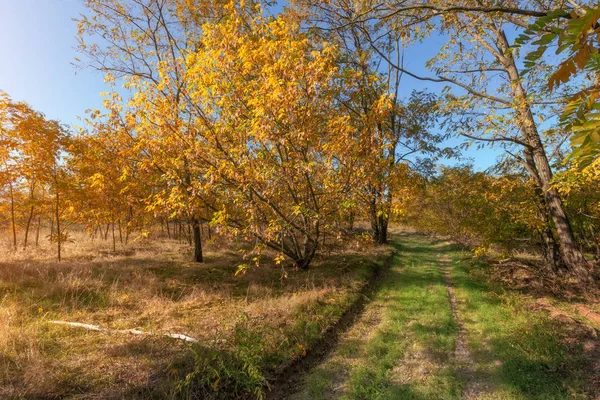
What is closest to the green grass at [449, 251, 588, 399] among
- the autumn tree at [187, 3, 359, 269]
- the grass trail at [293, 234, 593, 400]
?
the grass trail at [293, 234, 593, 400]

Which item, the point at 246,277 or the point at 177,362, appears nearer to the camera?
the point at 177,362

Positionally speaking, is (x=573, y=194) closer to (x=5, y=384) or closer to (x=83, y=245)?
(x=5, y=384)

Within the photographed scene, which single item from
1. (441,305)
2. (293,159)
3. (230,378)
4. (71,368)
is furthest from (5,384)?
(441,305)

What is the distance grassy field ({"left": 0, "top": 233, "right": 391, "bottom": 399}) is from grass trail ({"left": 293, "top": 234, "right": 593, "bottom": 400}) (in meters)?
0.82

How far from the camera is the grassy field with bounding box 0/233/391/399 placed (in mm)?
3533

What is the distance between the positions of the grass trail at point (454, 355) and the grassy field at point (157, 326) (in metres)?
0.82

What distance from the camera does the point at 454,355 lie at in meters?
4.95

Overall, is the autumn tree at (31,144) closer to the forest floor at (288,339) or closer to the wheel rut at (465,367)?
the forest floor at (288,339)

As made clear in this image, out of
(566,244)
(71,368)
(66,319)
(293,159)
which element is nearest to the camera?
(71,368)

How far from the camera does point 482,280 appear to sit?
31.9 feet

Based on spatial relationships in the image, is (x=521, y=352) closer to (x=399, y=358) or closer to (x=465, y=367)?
(x=465, y=367)

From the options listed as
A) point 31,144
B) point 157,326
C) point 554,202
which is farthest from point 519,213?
point 31,144

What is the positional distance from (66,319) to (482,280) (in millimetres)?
11868

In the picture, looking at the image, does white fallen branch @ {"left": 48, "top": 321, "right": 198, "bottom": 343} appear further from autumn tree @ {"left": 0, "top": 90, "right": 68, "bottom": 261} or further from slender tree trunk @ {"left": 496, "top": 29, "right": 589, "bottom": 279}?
slender tree trunk @ {"left": 496, "top": 29, "right": 589, "bottom": 279}
